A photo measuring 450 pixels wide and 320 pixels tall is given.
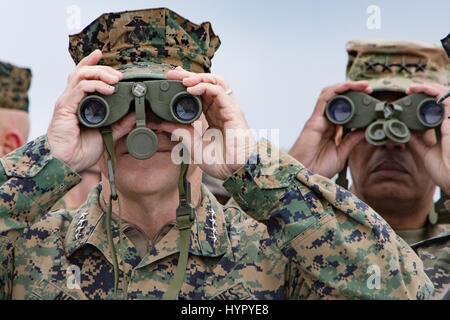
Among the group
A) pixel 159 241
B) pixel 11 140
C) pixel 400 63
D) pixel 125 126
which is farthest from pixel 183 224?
pixel 11 140

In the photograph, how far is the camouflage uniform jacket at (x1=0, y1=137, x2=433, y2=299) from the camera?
15.8 ft

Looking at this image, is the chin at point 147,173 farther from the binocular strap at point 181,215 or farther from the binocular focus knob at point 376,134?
the binocular focus knob at point 376,134

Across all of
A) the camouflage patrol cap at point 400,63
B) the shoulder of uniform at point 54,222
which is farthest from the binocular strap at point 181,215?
the camouflage patrol cap at point 400,63

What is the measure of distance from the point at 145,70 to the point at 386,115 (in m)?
1.83

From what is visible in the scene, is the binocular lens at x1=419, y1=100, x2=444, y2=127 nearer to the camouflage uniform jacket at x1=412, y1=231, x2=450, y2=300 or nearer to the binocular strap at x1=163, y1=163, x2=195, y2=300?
the camouflage uniform jacket at x1=412, y1=231, x2=450, y2=300

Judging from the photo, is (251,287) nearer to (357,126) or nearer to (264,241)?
(264,241)

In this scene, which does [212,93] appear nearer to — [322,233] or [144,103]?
[144,103]

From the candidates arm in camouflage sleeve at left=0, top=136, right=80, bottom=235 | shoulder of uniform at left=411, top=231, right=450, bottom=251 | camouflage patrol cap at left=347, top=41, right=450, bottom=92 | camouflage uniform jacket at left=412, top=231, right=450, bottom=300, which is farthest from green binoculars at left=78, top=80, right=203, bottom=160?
camouflage patrol cap at left=347, top=41, right=450, bottom=92

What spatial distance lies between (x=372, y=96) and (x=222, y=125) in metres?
2.03

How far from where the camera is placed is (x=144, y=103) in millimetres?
4816

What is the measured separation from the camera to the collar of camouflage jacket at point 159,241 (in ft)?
16.4

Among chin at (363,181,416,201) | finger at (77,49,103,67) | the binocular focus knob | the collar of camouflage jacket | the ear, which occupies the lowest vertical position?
chin at (363,181,416,201)

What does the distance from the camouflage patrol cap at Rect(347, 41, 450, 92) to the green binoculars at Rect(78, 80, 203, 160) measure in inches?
90.8

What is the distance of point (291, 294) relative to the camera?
503 centimetres
